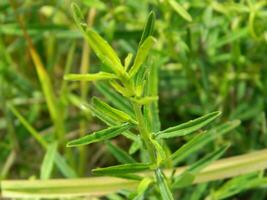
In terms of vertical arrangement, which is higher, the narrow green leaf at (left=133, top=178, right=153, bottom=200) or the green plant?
the green plant

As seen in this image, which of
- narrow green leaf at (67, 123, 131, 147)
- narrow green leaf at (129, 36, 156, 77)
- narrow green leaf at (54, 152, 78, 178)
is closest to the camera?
narrow green leaf at (129, 36, 156, 77)

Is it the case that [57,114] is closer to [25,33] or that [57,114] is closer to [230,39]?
[25,33]

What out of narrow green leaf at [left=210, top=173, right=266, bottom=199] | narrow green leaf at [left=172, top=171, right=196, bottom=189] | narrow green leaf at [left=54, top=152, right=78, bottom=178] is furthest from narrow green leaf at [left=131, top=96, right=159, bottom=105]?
narrow green leaf at [left=54, top=152, right=78, bottom=178]

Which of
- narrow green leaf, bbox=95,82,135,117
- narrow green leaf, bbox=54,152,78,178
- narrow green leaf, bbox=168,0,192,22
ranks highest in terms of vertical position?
narrow green leaf, bbox=168,0,192,22

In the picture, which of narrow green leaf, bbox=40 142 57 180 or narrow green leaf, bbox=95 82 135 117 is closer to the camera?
narrow green leaf, bbox=95 82 135 117

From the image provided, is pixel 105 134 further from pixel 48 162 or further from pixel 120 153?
pixel 48 162

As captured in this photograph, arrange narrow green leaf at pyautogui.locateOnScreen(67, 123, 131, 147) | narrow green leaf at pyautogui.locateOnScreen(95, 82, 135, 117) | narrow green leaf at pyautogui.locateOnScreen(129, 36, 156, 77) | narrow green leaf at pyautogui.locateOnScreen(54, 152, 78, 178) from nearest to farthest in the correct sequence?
narrow green leaf at pyautogui.locateOnScreen(129, 36, 156, 77) → narrow green leaf at pyautogui.locateOnScreen(67, 123, 131, 147) → narrow green leaf at pyautogui.locateOnScreen(95, 82, 135, 117) → narrow green leaf at pyautogui.locateOnScreen(54, 152, 78, 178)

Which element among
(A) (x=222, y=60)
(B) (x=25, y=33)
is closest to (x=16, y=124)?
(B) (x=25, y=33)

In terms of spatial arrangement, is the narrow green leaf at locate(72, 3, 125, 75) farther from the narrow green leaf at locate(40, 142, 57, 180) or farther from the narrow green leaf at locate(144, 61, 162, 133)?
the narrow green leaf at locate(40, 142, 57, 180)
